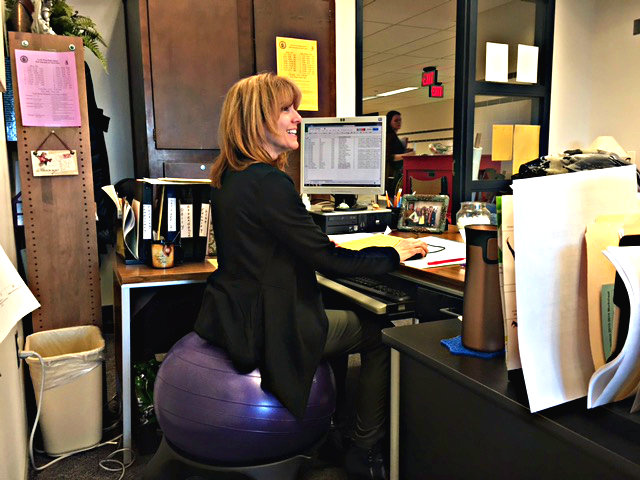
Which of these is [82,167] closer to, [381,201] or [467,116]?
[381,201]

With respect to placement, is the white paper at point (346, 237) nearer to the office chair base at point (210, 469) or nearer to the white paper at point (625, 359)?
the office chair base at point (210, 469)

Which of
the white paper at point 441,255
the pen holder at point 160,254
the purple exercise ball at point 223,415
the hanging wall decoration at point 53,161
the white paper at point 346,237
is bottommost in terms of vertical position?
the purple exercise ball at point 223,415

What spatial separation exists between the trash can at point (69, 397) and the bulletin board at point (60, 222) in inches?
7.2

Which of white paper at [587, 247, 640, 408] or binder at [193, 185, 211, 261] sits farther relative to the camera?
binder at [193, 185, 211, 261]

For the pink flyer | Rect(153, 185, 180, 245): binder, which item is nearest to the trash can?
Rect(153, 185, 180, 245): binder

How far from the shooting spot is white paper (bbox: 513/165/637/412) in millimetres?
639

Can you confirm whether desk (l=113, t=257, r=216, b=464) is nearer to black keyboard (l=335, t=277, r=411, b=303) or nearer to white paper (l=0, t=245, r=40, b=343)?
black keyboard (l=335, t=277, r=411, b=303)

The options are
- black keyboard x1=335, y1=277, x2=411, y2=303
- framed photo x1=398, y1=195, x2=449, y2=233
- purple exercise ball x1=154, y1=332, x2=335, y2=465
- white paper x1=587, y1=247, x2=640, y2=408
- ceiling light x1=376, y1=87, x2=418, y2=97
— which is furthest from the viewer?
ceiling light x1=376, y1=87, x2=418, y2=97

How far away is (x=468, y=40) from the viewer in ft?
10.4

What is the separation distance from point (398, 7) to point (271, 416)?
450cm

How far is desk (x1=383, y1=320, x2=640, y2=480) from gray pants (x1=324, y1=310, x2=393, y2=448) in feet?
2.13

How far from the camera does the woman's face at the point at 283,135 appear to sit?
161 centimetres

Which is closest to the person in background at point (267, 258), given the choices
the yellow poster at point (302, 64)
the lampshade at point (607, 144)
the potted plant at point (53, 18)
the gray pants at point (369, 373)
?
the gray pants at point (369, 373)

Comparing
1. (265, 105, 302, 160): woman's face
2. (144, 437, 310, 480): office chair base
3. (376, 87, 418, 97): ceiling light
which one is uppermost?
(376, 87, 418, 97): ceiling light
